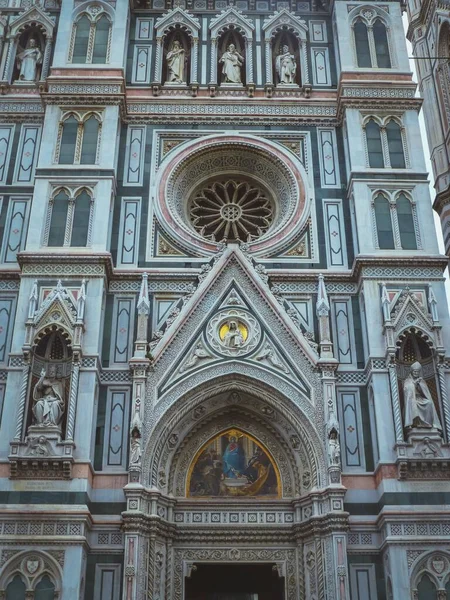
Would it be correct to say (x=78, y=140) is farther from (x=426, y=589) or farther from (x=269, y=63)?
(x=426, y=589)

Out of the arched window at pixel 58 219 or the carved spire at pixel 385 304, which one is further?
the arched window at pixel 58 219

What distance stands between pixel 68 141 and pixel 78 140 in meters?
0.25

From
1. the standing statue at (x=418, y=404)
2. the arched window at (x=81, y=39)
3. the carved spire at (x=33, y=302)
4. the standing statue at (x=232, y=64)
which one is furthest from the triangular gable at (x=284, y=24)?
the standing statue at (x=418, y=404)

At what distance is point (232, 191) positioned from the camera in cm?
2281

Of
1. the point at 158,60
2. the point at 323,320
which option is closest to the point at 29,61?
the point at 158,60

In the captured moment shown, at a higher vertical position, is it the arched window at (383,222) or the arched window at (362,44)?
the arched window at (362,44)

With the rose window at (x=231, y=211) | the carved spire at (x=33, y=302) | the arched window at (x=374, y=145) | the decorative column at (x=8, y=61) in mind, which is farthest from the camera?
the decorative column at (x=8, y=61)

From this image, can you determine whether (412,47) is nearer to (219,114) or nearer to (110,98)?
(219,114)

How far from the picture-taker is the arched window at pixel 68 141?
70.4 ft

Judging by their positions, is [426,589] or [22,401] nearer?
[426,589]

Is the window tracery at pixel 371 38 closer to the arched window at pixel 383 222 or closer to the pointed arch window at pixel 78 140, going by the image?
the arched window at pixel 383 222

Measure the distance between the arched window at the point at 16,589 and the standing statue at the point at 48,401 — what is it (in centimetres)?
300

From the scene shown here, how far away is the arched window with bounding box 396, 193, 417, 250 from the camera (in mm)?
20403

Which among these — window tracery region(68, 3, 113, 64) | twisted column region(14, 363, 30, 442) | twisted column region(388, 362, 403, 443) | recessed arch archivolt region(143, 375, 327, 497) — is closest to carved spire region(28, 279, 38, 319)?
twisted column region(14, 363, 30, 442)
